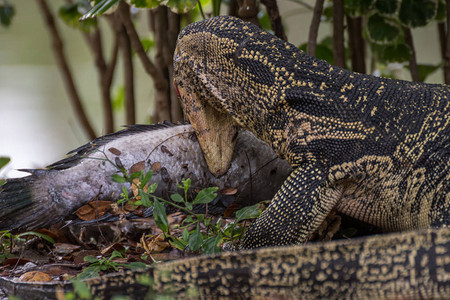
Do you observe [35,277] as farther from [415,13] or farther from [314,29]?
[415,13]

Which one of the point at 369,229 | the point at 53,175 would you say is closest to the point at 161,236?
the point at 53,175

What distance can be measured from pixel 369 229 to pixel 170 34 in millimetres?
2178

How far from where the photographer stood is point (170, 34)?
437 cm

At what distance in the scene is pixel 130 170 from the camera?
10.4 feet

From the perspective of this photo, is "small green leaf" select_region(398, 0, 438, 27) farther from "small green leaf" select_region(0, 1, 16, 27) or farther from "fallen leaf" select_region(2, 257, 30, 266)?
"small green leaf" select_region(0, 1, 16, 27)

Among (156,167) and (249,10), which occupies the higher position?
(249,10)

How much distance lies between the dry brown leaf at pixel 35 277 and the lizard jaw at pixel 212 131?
1143 millimetres

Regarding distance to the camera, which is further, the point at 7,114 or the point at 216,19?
the point at 7,114

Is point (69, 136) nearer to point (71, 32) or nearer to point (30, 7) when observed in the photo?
point (71, 32)

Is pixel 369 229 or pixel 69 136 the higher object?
pixel 369 229

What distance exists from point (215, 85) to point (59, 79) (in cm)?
1128

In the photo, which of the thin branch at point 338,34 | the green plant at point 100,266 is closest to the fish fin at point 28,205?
the green plant at point 100,266

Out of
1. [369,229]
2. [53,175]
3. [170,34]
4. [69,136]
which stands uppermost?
[170,34]

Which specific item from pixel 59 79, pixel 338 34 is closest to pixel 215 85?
pixel 338 34
